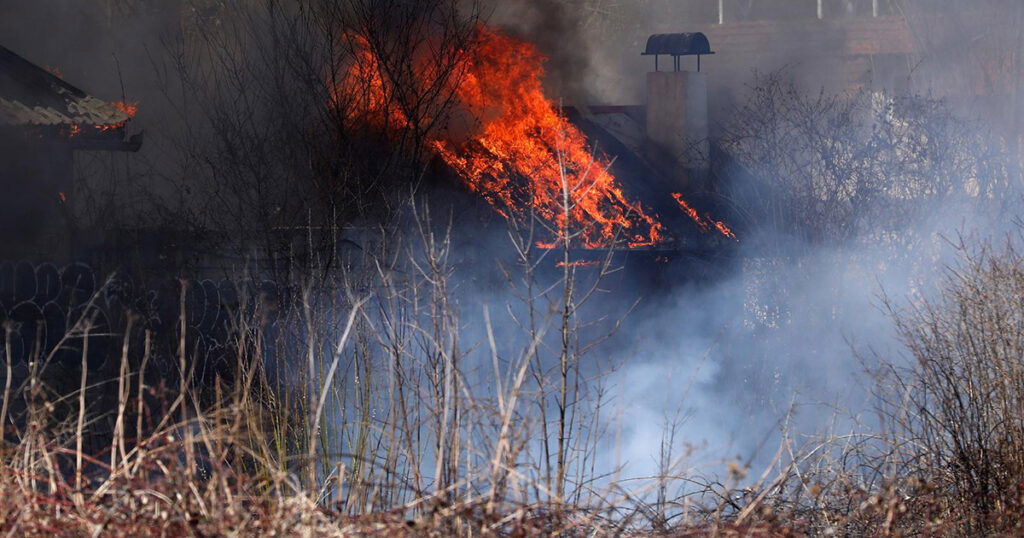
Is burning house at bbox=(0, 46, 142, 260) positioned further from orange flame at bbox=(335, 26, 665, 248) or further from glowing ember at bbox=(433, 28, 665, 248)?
glowing ember at bbox=(433, 28, 665, 248)

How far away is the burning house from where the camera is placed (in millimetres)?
12047

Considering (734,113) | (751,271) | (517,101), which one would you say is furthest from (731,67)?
(751,271)

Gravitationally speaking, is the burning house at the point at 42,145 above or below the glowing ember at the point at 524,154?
below

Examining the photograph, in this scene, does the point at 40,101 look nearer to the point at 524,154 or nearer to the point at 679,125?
the point at 524,154

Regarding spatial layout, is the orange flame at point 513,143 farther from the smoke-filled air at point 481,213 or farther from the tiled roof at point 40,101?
the tiled roof at point 40,101

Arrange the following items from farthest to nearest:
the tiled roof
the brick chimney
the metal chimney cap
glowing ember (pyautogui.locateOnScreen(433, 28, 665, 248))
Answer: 1. the metal chimney cap
2. the brick chimney
3. glowing ember (pyautogui.locateOnScreen(433, 28, 665, 248))
4. the tiled roof

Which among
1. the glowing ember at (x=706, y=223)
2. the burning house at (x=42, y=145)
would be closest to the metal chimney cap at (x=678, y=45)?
the glowing ember at (x=706, y=223)

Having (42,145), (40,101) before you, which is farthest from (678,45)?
(40,101)

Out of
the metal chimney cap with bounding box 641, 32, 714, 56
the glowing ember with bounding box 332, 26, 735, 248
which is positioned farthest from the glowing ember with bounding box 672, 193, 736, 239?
the metal chimney cap with bounding box 641, 32, 714, 56

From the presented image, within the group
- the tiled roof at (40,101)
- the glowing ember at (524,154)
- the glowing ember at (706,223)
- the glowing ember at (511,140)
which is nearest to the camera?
the tiled roof at (40,101)

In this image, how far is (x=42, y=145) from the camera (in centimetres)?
1324

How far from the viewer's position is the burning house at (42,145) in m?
12.0

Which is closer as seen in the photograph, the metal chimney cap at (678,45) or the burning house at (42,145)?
the burning house at (42,145)

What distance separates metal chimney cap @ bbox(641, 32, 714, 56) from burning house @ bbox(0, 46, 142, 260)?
909cm
